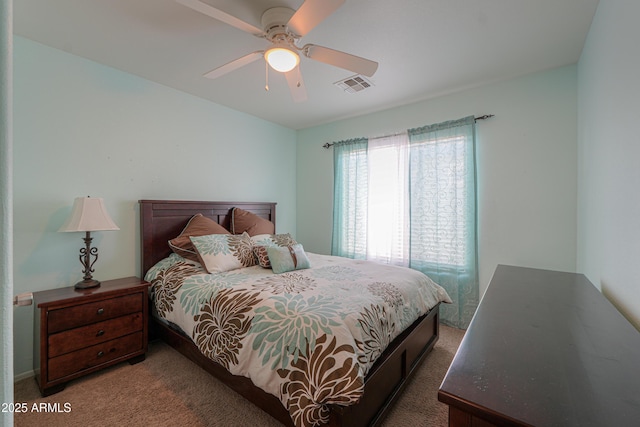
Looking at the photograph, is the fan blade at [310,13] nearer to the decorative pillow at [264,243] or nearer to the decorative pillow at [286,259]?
the decorative pillow at [286,259]

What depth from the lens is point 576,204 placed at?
2.45 m

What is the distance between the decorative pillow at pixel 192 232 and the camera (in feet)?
8.71

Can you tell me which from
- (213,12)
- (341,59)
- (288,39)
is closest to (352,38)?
(341,59)

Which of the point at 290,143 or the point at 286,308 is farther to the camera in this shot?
the point at 290,143

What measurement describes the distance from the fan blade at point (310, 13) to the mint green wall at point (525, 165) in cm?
217

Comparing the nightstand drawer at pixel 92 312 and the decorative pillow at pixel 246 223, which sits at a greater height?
the decorative pillow at pixel 246 223

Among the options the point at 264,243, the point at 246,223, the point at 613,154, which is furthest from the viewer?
the point at 246,223

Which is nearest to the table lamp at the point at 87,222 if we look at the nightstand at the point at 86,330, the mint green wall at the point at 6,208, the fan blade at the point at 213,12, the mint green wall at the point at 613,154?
the nightstand at the point at 86,330

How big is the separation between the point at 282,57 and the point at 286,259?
1645mm

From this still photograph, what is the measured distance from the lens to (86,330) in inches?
79.7

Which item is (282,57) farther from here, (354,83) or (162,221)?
(162,221)

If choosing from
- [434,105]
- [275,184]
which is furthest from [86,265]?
[434,105]

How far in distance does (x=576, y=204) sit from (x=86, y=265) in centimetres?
435

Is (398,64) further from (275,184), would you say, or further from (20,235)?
(20,235)
